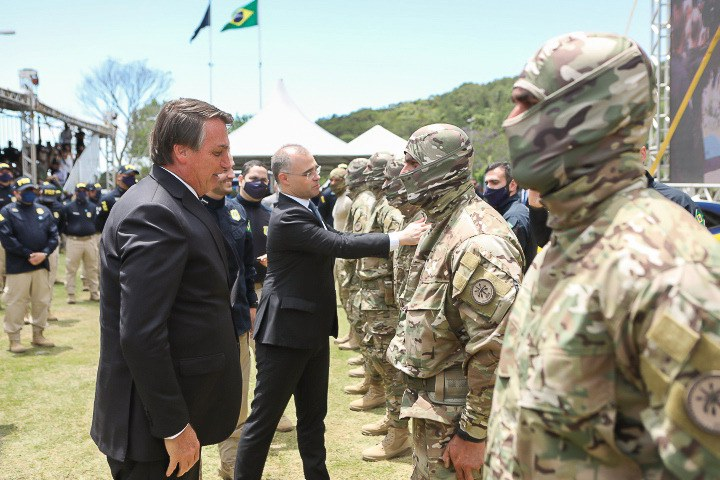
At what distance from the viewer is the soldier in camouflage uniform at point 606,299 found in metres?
1.07

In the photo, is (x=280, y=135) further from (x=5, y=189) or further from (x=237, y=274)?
(x=237, y=274)

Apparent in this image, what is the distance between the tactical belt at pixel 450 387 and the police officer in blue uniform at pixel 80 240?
426 inches

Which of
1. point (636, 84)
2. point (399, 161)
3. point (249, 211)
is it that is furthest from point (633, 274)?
point (249, 211)

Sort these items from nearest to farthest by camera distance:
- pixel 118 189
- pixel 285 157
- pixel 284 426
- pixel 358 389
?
pixel 285 157 → pixel 284 426 → pixel 358 389 → pixel 118 189

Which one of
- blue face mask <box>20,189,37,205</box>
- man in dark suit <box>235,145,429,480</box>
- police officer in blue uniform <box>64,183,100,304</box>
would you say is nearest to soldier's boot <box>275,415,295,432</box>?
man in dark suit <box>235,145,429,480</box>

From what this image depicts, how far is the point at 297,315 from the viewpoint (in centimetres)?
391

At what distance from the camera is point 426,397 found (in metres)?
2.79

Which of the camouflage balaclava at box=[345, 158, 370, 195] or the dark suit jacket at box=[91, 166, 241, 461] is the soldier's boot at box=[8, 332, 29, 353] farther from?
the dark suit jacket at box=[91, 166, 241, 461]

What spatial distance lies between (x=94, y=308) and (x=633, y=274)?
1203 centimetres

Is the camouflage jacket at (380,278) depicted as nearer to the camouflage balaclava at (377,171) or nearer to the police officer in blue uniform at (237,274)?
the camouflage balaclava at (377,171)

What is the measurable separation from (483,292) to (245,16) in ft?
72.9

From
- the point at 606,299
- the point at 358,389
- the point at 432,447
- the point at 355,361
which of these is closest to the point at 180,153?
the point at 432,447

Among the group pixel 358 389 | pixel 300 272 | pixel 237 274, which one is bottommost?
pixel 358 389

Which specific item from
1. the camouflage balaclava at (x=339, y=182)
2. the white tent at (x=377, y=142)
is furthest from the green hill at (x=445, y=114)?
the camouflage balaclava at (x=339, y=182)
